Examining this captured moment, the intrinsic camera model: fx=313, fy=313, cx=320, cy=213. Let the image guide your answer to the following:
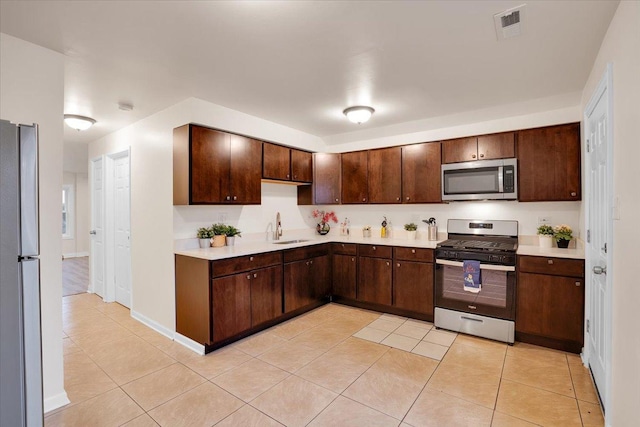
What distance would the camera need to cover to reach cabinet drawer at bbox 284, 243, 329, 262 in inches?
149

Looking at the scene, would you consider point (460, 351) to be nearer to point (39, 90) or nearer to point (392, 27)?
point (392, 27)

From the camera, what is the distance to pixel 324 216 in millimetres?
5246

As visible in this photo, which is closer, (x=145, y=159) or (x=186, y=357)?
(x=186, y=357)

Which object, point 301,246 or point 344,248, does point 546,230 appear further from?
point 301,246

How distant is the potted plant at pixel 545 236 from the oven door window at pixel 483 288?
0.66 meters

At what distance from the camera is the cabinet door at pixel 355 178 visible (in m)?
4.55

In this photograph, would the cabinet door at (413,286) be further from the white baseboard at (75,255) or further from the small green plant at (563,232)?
the white baseboard at (75,255)

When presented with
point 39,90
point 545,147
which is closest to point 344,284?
point 545,147

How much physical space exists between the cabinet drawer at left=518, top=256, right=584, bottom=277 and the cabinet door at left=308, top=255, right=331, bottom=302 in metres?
2.28

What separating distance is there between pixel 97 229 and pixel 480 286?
17.9 feet

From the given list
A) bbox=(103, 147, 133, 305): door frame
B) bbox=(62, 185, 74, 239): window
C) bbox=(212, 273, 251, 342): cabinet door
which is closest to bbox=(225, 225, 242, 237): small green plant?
bbox=(212, 273, 251, 342): cabinet door

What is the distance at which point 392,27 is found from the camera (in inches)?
79.2

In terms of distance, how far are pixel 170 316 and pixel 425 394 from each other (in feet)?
8.51

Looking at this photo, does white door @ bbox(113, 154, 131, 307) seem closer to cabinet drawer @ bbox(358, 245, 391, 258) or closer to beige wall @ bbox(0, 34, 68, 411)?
beige wall @ bbox(0, 34, 68, 411)
